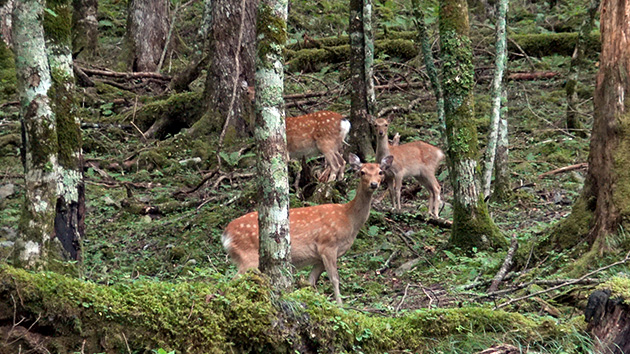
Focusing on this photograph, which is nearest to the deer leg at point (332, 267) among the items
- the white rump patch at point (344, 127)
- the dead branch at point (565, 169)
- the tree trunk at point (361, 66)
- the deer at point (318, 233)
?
the deer at point (318, 233)

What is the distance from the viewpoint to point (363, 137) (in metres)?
13.6

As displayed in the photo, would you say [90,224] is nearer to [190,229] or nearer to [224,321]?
[190,229]

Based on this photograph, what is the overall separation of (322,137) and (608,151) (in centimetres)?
695

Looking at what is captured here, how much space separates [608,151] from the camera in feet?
24.0

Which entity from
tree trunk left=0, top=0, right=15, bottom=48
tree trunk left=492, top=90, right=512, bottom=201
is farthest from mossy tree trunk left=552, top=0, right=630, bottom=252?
tree trunk left=0, top=0, right=15, bottom=48

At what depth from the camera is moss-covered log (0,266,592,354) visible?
4.08 meters

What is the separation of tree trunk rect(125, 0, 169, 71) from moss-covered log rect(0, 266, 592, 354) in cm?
1579

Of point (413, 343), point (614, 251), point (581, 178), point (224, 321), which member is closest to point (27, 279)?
point (224, 321)

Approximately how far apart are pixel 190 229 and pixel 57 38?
4176 millimetres

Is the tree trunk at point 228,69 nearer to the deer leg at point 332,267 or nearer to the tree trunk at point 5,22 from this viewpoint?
the tree trunk at point 5,22

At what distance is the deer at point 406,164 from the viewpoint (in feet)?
42.3

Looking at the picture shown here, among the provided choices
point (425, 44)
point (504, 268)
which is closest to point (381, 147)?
point (425, 44)

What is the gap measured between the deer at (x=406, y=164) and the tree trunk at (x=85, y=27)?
1028 cm

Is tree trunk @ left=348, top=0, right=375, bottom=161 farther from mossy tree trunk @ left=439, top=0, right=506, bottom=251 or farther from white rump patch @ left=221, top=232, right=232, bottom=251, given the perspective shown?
white rump patch @ left=221, top=232, right=232, bottom=251
